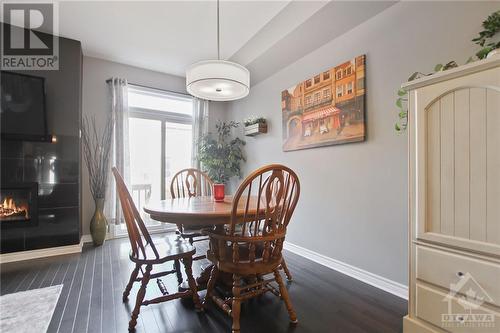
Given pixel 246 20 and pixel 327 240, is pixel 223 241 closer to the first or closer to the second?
pixel 327 240

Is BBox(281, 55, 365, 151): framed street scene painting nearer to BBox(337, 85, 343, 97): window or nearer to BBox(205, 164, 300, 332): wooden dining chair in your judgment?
BBox(337, 85, 343, 97): window

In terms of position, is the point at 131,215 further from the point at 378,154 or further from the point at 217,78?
the point at 378,154

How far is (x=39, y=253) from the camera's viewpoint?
2.85 metres

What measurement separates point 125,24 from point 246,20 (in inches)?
55.2

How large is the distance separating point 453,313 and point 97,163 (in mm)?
4059

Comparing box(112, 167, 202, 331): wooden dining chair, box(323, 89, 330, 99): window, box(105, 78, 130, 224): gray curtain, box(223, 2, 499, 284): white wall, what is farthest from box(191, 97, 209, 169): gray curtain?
box(112, 167, 202, 331): wooden dining chair

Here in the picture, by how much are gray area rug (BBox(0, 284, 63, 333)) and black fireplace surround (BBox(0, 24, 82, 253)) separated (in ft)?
3.89

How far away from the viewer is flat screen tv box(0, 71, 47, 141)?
269cm

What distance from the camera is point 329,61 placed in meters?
2.61

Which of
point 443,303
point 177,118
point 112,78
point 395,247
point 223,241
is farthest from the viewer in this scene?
point 177,118

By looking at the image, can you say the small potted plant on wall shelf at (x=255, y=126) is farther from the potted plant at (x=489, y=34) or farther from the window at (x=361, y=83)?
the potted plant at (x=489, y=34)

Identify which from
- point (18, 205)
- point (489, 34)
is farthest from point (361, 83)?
point (18, 205)

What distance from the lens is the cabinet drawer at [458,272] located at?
1099 millimetres

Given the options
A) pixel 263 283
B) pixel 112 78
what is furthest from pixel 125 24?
pixel 263 283
